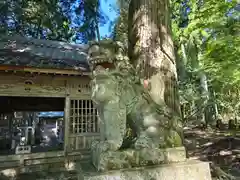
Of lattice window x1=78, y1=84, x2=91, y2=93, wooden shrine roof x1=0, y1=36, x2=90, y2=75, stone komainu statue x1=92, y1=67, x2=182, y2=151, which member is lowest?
stone komainu statue x1=92, y1=67, x2=182, y2=151

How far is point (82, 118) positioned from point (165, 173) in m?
4.43

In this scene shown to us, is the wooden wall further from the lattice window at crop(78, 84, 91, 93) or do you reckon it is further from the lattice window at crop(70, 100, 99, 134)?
the lattice window at crop(70, 100, 99, 134)

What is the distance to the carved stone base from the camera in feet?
6.19

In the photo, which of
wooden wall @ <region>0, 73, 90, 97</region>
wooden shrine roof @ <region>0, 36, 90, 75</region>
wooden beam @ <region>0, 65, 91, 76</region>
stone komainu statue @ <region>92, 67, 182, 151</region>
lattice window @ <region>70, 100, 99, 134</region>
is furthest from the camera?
lattice window @ <region>70, 100, 99, 134</region>

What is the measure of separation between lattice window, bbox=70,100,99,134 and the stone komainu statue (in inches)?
159

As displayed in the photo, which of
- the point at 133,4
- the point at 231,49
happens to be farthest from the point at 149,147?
the point at 231,49

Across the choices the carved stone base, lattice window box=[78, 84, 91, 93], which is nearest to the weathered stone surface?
the carved stone base

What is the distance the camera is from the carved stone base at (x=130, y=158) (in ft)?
6.19

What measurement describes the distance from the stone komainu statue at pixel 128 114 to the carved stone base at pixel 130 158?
A: 2.6 inches

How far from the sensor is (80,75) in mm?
5625

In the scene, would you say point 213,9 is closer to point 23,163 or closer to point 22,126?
point 23,163

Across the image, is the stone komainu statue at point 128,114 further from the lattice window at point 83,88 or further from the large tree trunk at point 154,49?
the lattice window at point 83,88

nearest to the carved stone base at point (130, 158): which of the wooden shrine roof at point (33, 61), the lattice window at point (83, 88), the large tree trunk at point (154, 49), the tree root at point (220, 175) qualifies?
the large tree trunk at point (154, 49)

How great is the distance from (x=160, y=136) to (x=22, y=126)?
35.3 feet
